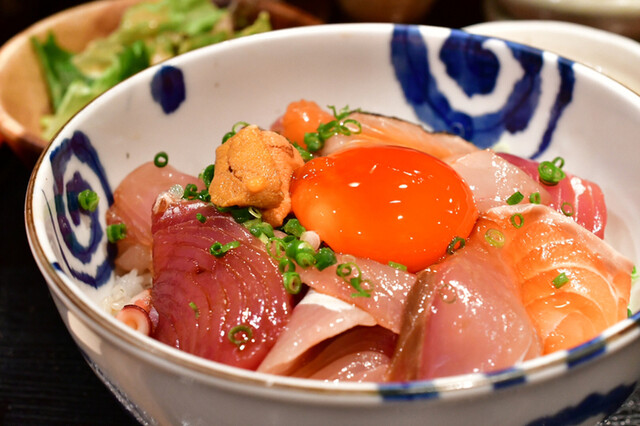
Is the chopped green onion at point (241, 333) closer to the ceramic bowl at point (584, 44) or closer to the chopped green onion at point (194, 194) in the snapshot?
the chopped green onion at point (194, 194)

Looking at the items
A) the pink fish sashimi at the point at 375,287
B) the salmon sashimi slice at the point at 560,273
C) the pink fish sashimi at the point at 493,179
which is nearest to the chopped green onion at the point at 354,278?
the pink fish sashimi at the point at 375,287

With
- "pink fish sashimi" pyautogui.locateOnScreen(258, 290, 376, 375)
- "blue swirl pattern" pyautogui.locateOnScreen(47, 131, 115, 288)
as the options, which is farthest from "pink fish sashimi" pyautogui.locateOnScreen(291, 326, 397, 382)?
"blue swirl pattern" pyautogui.locateOnScreen(47, 131, 115, 288)

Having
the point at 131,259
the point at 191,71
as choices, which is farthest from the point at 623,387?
the point at 191,71

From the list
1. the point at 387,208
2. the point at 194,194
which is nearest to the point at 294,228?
the point at 387,208

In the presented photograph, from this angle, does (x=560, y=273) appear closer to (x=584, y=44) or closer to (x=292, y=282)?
(x=292, y=282)

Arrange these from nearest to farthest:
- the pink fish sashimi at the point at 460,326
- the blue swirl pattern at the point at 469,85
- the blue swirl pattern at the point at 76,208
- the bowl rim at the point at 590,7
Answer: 1. the pink fish sashimi at the point at 460,326
2. the blue swirl pattern at the point at 76,208
3. the blue swirl pattern at the point at 469,85
4. the bowl rim at the point at 590,7

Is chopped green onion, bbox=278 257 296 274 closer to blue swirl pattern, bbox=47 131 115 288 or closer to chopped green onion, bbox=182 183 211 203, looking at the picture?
chopped green onion, bbox=182 183 211 203
